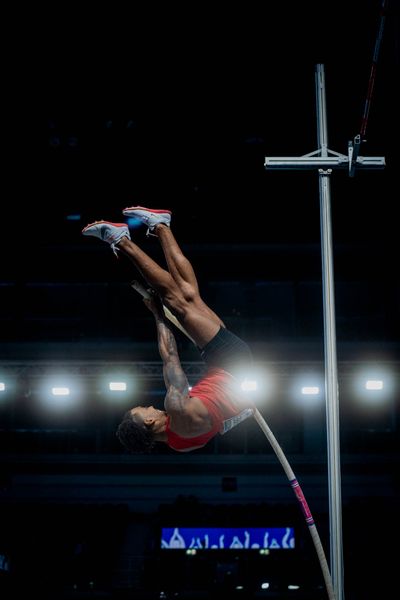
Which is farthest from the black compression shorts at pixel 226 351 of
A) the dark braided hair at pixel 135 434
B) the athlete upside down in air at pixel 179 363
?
the dark braided hair at pixel 135 434

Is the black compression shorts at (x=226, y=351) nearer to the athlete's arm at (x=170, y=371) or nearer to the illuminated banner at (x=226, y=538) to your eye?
the athlete's arm at (x=170, y=371)

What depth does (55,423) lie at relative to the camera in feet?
57.7

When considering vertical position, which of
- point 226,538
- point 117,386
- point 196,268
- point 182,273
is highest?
point 196,268

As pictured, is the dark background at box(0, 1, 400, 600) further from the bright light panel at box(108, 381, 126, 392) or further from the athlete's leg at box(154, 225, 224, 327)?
the athlete's leg at box(154, 225, 224, 327)

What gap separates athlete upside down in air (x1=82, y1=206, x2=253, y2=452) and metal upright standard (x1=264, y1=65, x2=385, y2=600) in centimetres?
88

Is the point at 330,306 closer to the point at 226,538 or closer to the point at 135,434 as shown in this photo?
the point at 135,434

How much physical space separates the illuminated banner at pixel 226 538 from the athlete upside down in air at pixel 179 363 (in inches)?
433

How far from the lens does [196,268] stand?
659 inches

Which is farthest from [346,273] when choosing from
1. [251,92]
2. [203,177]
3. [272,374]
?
[251,92]

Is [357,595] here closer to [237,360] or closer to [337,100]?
[337,100]

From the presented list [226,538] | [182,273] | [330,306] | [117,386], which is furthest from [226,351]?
[226,538]

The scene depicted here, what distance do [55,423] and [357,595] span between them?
26.5 feet

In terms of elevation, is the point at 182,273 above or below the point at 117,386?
below

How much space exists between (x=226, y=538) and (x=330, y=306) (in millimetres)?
12346
